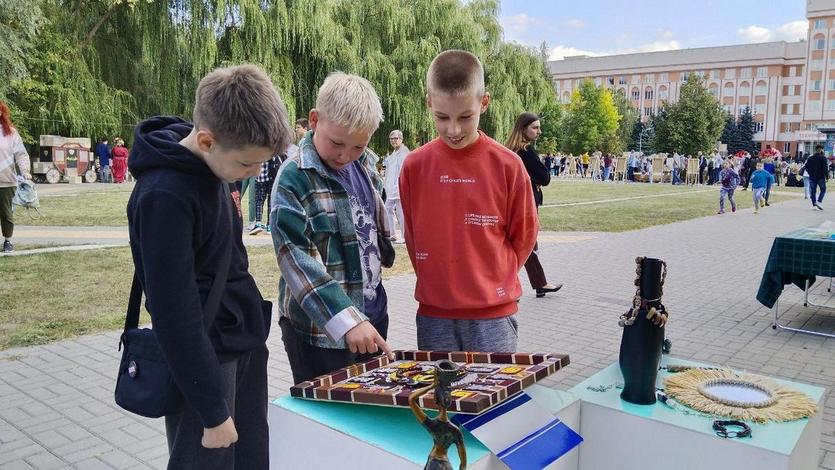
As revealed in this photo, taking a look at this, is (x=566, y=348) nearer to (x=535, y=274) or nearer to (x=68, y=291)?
(x=535, y=274)

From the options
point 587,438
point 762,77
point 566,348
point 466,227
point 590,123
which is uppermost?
point 762,77

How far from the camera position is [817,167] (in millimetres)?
19969

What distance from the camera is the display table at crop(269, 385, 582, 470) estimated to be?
5.47 feet

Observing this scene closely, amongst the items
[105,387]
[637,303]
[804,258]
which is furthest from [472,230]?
[804,258]

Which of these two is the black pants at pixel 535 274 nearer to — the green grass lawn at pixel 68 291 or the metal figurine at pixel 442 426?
the green grass lawn at pixel 68 291

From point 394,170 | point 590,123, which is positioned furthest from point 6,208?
point 590,123

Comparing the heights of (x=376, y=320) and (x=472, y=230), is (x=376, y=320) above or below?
below

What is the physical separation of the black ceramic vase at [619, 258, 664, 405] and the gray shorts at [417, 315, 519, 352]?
17.0 inches

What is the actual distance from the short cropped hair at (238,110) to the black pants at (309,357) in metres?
0.81

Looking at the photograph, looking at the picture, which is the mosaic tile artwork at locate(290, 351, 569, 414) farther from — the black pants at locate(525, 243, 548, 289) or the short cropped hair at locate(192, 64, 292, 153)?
the black pants at locate(525, 243, 548, 289)

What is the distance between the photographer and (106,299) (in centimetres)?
647

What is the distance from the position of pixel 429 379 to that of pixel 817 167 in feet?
72.5

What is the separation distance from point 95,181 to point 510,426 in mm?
27778

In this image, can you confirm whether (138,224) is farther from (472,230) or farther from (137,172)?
(472,230)
